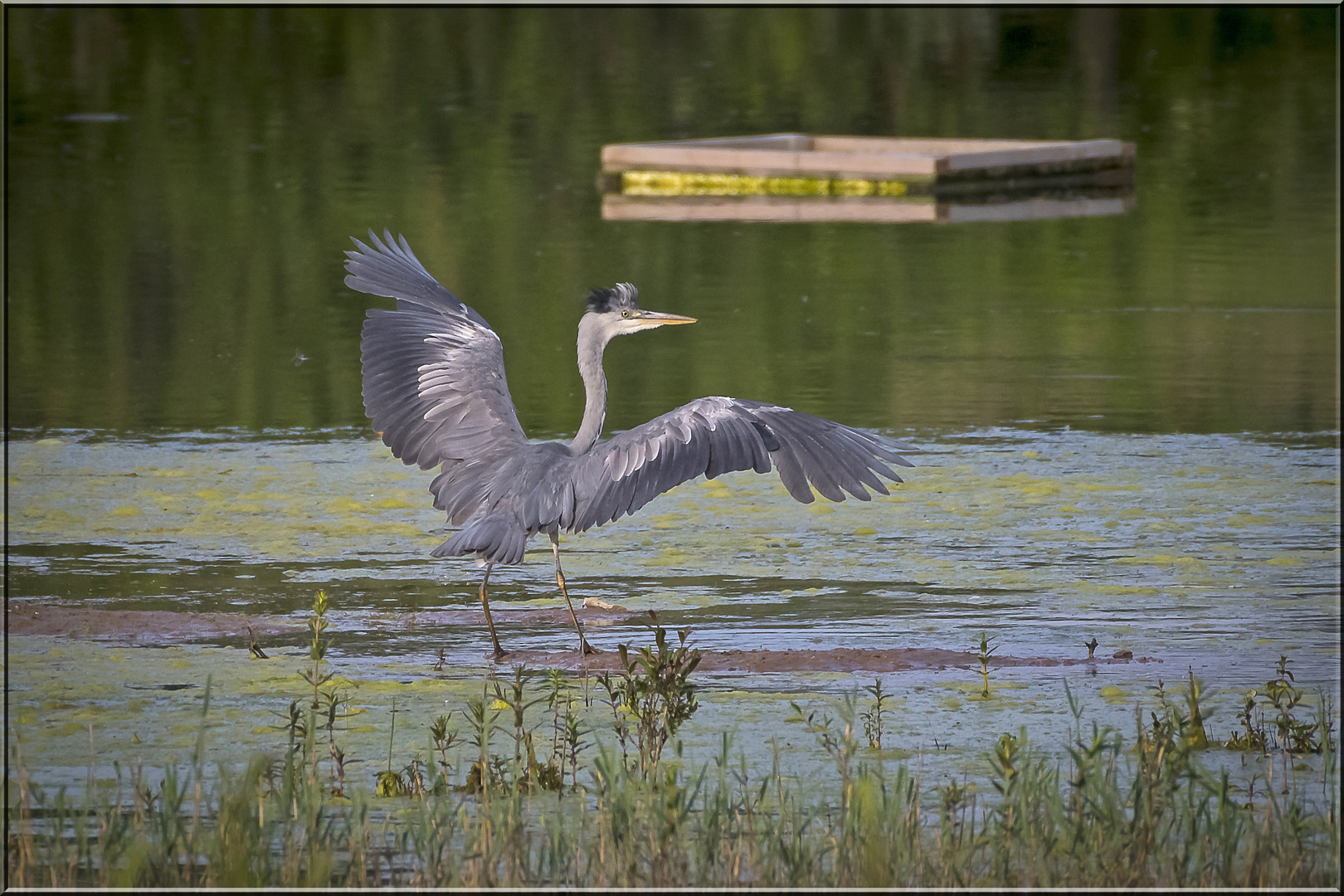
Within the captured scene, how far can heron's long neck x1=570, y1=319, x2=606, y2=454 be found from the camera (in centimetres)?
812

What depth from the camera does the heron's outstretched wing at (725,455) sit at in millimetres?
7168

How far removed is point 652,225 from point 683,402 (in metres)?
9.64

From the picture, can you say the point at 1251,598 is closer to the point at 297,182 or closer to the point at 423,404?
the point at 423,404

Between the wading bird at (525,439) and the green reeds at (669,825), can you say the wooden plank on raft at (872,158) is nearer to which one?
the wading bird at (525,439)

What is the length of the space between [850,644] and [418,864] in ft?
9.24

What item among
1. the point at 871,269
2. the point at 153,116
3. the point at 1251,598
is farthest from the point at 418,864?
the point at 153,116

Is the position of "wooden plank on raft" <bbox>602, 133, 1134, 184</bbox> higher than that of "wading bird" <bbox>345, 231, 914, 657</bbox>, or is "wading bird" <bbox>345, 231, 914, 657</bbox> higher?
"wooden plank on raft" <bbox>602, 133, 1134, 184</bbox>

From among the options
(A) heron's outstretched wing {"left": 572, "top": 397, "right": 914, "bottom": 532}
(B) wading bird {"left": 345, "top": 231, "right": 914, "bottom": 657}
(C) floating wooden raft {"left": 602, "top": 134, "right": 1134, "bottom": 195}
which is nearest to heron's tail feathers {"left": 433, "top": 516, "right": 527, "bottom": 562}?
(B) wading bird {"left": 345, "top": 231, "right": 914, "bottom": 657}

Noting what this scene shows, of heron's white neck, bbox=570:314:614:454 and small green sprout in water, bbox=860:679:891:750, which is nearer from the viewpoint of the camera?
small green sprout in water, bbox=860:679:891:750

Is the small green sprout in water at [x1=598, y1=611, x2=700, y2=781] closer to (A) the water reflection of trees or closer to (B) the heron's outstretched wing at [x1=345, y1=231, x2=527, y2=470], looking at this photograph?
(B) the heron's outstretched wing at [x1=345, y1=231, x2=527, y2=470]

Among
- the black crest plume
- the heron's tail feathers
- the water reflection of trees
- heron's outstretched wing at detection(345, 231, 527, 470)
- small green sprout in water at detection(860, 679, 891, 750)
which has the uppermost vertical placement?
the water reflection of trees

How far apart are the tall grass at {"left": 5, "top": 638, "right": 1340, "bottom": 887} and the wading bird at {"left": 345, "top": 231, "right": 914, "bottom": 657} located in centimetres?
107

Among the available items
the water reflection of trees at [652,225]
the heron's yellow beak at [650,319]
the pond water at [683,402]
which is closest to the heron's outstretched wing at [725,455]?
the pond water at [683,402]

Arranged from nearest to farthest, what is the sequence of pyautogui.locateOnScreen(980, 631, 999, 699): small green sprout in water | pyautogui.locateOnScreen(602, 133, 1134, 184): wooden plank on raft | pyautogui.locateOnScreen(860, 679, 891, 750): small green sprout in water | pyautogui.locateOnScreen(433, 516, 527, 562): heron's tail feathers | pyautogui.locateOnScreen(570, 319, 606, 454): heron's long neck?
1. pyautogui.locateOnScreen(860, 679, 891, 750): small green sprout in water
2. pyautogui.locateOnScreen(980, 631, 999, 699): small green sprout in water
3. pyautogui.locateOnScreen(433, 516, 527, 562): heron's tail feathers
4. pyautogui.locateOnScreen(570, 319, 606, 454): heron's long neck
5. pyautogui.locateOnScreen(602, 133, 1134, 184): wooden plank on raft
